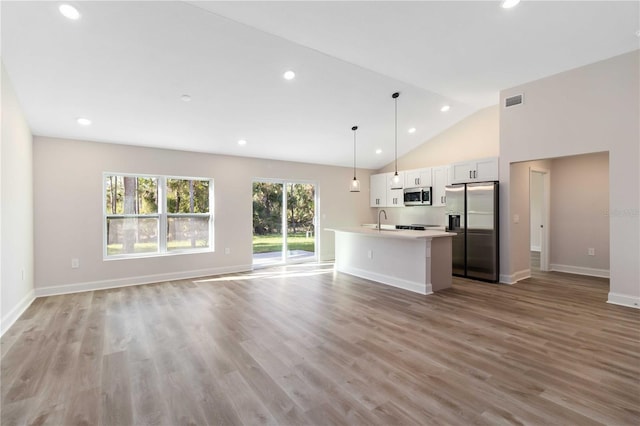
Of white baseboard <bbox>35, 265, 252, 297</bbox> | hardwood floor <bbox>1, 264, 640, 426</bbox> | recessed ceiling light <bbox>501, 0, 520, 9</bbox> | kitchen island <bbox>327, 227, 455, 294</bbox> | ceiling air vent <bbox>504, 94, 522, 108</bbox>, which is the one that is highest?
recessed ceiling light <bbox>501, 0, 520, 9</bbox>

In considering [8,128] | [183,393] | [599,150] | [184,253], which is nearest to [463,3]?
[599,150]

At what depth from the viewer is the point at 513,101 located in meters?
4.95

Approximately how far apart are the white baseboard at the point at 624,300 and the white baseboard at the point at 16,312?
7.04 m

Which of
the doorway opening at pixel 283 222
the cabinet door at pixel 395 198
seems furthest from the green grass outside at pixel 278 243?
the cabinet door at pixel 395 198

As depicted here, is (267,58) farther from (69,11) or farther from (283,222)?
(283,222)

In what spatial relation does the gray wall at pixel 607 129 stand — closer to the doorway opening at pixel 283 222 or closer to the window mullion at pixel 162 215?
the doorway opening at pixel 283 222

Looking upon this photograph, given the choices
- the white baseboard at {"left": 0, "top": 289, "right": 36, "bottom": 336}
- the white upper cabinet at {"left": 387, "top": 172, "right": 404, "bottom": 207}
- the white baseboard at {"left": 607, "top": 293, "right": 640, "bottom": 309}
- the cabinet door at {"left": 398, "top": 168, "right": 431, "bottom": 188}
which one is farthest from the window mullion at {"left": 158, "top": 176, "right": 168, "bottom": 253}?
the white baseboard at {"left": 607, "top": 293, "right": 640, "bottom": 309}

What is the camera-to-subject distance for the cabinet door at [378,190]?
799 centimetres

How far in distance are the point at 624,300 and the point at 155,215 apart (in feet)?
23.3

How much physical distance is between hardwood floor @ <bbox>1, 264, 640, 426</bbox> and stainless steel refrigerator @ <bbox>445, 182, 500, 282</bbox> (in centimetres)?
97

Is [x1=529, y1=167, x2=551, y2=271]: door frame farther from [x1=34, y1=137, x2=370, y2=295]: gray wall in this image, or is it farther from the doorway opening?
[x1=34, y1=137, x2=370, y2=295]: gray wall

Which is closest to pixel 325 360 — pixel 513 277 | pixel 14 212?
pixel 14 212

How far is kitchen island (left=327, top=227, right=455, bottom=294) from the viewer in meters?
4.59

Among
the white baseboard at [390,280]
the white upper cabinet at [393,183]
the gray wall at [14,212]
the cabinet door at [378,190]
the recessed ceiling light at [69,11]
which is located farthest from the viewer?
the cabinet door at [378,190]
